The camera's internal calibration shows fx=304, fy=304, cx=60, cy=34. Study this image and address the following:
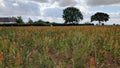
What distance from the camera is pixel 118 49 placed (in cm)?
798

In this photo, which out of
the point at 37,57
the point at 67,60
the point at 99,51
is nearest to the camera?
the point at 37,57

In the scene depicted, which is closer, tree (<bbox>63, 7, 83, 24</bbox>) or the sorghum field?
the sorghum field

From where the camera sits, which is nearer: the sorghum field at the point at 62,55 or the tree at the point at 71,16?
the sorghum field at the point at 62,55

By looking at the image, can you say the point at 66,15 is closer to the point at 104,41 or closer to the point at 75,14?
the point at 75,14

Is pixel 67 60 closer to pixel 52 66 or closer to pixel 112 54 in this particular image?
pixel 52 66

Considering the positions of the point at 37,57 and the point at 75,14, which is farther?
the point at 75,14

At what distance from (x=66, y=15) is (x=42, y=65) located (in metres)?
85.9

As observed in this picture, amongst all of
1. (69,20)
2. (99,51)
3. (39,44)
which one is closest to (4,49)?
(39,44)

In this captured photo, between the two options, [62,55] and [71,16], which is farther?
[71,16]

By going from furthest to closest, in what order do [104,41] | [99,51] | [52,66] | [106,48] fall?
[104,41], [106,48], [99,51], [52,66]

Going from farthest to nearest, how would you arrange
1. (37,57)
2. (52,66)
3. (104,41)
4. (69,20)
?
(69,20)
(104,41)
(37,57)
(52,66)

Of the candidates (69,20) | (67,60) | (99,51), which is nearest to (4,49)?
(67,60)

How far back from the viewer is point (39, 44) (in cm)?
928

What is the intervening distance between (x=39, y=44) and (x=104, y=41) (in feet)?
6.47
